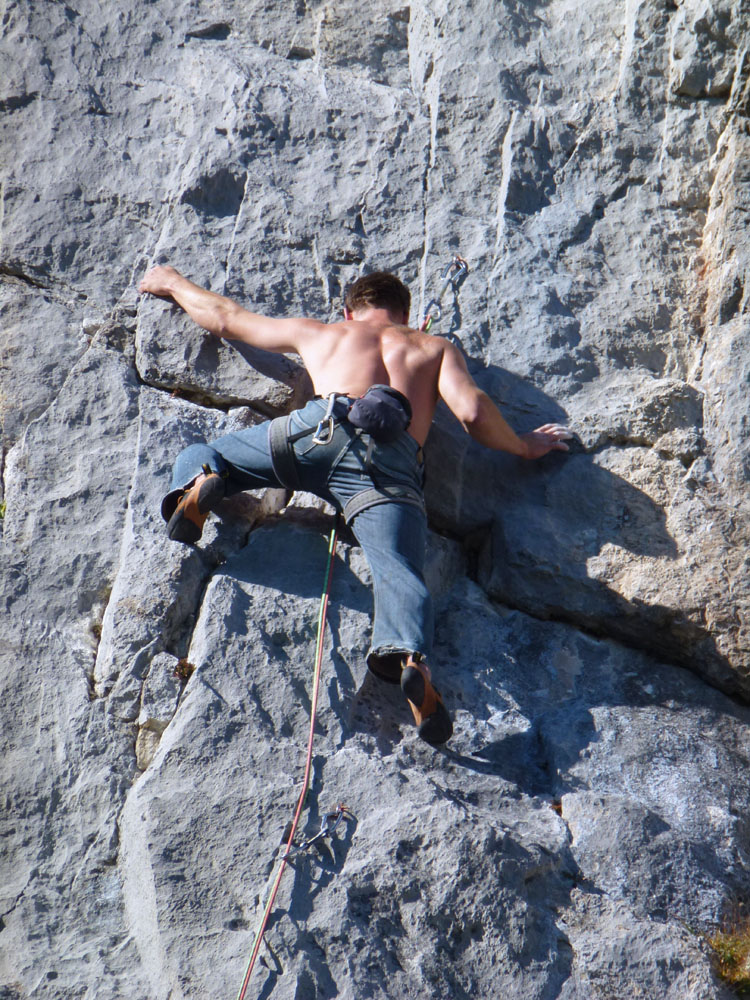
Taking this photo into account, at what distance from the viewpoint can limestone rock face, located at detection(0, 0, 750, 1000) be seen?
3398 mm

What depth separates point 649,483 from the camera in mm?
4391

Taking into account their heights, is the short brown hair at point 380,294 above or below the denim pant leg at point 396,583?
above

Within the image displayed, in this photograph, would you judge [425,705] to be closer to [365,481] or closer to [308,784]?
[308,784]

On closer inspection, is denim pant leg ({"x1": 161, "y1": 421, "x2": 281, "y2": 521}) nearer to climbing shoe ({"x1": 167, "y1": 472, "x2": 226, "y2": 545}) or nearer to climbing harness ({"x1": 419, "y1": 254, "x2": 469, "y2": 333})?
climbing shoe ({"x1": 167, "y1": 472, "x2": 226, "y2": 545})

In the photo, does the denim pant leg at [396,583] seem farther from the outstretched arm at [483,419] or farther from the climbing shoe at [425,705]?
the outstretched arm at [483,419]

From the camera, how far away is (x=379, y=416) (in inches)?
156

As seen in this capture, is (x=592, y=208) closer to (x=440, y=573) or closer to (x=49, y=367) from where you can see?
(x=440, y=573)

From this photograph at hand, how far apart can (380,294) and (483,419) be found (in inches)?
31.6

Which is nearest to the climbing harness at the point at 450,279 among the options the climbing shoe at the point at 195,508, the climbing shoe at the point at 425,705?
the climbing shoe at the point at 195,508

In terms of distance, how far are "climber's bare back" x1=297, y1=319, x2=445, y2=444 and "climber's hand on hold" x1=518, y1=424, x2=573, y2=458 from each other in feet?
1.45

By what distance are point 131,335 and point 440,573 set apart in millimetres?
1875

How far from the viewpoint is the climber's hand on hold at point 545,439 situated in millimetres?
4426

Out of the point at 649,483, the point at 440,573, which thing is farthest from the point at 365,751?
the point at 649,483

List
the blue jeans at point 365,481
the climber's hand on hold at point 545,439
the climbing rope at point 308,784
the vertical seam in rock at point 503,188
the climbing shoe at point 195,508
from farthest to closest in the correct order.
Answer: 1. the vertical seam in rock at point 503,188
2. the climber's hand on hold at point 545,439
3. the climbing shoe at point 195,508
4. the blue jeans at point 365,481
5. the climbing rope at point 308,784
